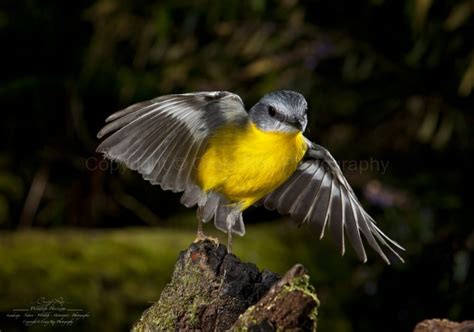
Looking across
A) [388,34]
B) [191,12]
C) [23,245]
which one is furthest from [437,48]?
[23,245]

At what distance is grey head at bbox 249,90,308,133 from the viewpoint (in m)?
3.67

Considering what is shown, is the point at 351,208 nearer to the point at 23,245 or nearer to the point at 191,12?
the point at 23,245

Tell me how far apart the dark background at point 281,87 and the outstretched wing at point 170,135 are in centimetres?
268

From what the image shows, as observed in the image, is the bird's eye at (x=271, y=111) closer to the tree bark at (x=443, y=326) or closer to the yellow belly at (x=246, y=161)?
the yellow belly at (x=246, y=161)

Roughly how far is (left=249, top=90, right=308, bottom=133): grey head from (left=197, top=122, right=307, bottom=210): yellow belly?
47 mm

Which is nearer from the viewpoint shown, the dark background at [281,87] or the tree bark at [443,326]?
the tree bark at [443,326]

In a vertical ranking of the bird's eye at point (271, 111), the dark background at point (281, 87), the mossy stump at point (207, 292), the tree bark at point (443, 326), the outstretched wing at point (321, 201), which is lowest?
the dark background at point (281, 87)

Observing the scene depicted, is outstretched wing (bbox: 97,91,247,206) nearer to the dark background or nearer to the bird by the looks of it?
the bird

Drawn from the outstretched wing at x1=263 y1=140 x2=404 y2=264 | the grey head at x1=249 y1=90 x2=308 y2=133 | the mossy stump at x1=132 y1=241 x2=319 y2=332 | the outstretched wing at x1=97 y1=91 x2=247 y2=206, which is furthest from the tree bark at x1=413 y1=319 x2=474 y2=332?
the outstretched wing at x1=263 y1=140 x2=404 y2=264

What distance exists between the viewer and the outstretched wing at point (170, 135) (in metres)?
3.76

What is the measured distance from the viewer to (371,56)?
23.6ft

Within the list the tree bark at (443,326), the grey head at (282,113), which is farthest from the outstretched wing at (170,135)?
the tree bark at (443,326)

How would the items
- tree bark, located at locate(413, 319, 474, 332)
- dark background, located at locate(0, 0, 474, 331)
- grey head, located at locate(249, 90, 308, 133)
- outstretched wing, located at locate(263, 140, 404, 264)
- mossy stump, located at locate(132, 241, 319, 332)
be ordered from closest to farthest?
tree bark, located at locate(413, 319, 474, 332)
mossy stump, located at locate(132, 241, 319, 332)
grey head, located at locate(249, 90, 308, 133)
outstretched wing, located at locate(263, 140, 404, 264)
dark background, located at locate(0, 0, 474, 331)

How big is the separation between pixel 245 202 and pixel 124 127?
65cm
